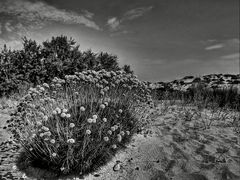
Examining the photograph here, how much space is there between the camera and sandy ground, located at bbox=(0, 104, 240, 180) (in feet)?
10.6

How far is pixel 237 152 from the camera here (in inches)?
154

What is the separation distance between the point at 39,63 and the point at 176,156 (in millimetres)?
8224

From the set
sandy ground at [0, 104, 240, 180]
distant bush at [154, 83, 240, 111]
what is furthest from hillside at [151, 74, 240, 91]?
sandy ground at [0, 104, 240, 180]

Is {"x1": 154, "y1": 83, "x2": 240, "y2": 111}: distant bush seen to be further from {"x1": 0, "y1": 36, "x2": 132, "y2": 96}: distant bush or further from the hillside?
{"x1": 0, "y1": 36, "x2": 132, "y2": 96}: distant bush

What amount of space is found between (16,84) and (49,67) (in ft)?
5.33

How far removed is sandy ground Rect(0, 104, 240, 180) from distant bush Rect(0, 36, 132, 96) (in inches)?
175

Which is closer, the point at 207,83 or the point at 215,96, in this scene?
the point at 215,96

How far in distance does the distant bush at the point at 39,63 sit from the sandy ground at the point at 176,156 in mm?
4456

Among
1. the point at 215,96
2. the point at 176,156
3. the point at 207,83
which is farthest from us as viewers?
the point at 207,83

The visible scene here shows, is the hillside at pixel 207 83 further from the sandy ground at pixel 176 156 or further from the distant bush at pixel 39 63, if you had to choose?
the sandy ground at pixel 176 156

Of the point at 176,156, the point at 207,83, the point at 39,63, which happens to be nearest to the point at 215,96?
the point at 207,83

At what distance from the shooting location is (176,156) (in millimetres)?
3719

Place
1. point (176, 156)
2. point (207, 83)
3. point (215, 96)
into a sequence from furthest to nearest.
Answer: point (207, 83) < point (215, 96) < point (176, 156)

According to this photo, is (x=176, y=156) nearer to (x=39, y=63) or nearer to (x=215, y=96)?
(x=215, y=96)
